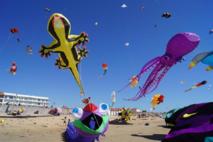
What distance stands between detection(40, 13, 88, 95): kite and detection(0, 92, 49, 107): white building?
382 ft

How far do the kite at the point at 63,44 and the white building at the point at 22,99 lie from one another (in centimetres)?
11638

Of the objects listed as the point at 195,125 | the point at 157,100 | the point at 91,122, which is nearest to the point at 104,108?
the point at 91,122

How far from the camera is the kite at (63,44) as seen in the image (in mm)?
9930

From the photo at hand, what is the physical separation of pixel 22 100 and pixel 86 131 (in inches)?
5113

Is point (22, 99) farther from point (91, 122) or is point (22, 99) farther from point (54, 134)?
point (91, 122)

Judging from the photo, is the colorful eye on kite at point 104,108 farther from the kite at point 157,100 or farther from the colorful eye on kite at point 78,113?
the kite at point 157,100

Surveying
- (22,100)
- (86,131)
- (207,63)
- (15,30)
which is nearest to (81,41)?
(86,131)

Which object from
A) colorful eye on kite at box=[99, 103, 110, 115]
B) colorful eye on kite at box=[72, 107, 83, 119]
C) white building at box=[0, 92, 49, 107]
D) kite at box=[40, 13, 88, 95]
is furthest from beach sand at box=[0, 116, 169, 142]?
white building at box=[0, 92, 49, 107]

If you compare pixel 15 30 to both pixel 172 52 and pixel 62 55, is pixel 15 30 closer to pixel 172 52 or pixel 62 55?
pixel 62 55

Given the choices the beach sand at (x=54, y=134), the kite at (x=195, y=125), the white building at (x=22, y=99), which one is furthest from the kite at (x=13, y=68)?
the white building at (x=22, y=99)

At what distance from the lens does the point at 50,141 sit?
14.2 meters

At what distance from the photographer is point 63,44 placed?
10086mm

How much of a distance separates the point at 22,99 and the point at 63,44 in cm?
12990

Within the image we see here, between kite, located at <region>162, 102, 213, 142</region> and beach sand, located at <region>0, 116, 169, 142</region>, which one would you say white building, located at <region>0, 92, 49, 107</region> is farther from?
kite, located at <region>162, 102, 213, 142</region>
